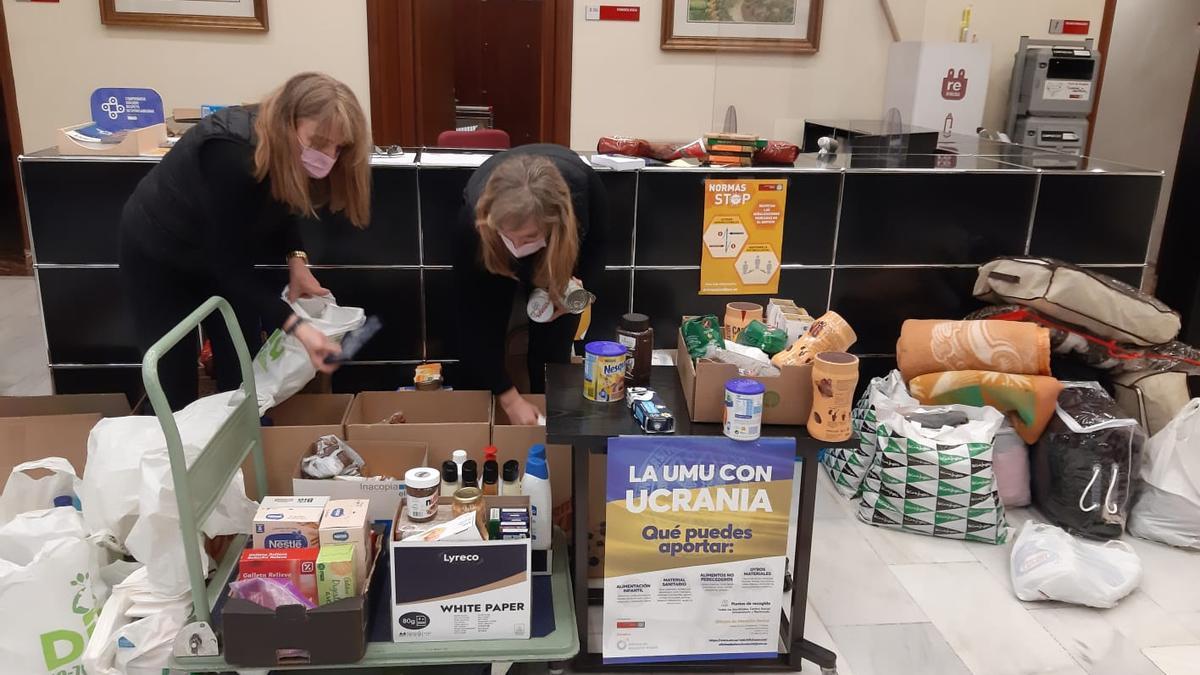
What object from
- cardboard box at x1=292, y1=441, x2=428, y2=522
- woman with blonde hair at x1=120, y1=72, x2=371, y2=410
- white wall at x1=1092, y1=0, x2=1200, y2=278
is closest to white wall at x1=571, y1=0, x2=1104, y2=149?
white wall at x1=1092, y1=0, x2=1200, y2=278

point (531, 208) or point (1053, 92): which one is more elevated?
point (1053, 92)

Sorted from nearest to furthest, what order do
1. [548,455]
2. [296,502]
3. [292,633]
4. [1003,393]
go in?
[292,633] < [296,502] < [548,455] < [1003,393]

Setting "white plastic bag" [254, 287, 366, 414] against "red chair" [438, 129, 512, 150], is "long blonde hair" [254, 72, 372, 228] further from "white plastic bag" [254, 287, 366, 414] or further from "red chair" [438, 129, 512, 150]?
"red chair" [438, 129, 512, 150]

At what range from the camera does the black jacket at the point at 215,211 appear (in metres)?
2.18

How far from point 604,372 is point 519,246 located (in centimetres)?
34

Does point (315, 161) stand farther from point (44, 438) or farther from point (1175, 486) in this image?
point (1175, 486)

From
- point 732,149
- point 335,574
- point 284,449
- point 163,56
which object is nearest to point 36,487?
point 284,449

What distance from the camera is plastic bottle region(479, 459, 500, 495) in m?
2.11

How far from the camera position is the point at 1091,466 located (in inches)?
110

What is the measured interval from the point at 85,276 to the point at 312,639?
6.18 feet

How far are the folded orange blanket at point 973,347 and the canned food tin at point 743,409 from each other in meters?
1.40

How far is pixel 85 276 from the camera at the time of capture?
3059 mm

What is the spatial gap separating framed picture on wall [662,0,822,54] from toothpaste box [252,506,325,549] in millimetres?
4210

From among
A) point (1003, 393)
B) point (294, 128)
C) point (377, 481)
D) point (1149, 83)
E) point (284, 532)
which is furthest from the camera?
point (1149, 83)
